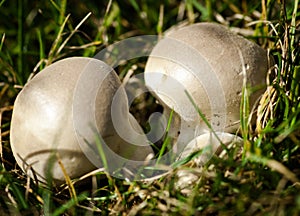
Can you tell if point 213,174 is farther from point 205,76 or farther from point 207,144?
point 205,76

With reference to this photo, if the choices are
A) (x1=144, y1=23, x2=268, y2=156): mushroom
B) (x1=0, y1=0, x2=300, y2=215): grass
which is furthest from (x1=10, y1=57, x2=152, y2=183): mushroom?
(x1=144, y1=23, x2=268, y2=156): mushroom

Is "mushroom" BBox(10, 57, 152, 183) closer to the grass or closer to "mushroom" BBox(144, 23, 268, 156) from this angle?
the grass

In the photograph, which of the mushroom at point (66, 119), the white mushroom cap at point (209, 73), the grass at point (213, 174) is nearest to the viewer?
the grass at point (213, 174)

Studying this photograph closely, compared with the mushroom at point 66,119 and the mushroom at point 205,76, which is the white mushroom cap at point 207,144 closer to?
the mushroom at point 205,76

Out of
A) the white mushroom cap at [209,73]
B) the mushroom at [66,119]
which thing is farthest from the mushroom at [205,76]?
the mushroom at [66,119]

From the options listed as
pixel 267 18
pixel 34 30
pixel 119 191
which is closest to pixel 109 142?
pixel 119 191

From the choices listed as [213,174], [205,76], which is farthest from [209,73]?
[213,174]

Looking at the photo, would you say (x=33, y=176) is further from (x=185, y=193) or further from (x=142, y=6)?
(x=142, y=6)
